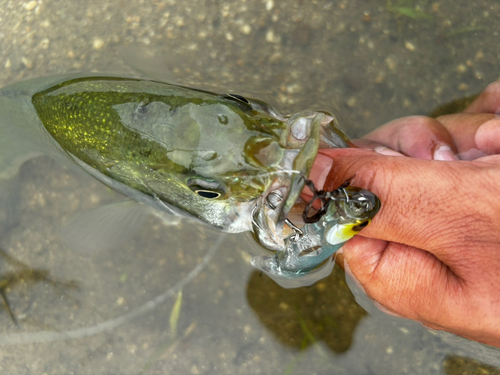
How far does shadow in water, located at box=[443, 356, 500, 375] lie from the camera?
3.10 m

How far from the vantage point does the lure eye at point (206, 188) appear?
2.23m

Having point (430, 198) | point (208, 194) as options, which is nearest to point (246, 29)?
point (208, 194)

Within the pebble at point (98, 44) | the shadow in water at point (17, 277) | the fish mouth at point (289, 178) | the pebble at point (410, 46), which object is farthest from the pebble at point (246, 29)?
the shadow in water at point (17, 277)

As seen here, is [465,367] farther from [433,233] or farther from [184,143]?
[184,143]

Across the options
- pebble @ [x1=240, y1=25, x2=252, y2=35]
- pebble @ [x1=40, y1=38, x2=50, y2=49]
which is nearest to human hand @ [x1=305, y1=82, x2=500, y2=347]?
pebble @ [x1=240, y1=25, x2=252, y2=35]

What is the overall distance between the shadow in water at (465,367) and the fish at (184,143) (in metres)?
1.90

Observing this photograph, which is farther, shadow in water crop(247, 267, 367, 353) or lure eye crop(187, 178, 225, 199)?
shadow in water crop(247, 267, 367, 353)

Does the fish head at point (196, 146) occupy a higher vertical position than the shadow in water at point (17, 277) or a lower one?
higher

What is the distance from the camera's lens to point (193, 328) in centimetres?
319

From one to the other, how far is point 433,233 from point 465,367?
1.72m

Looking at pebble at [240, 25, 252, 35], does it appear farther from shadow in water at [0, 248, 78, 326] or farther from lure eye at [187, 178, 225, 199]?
shadow in water at [0, 248, 78, 326]

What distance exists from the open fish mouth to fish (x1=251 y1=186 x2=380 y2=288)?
0.36ft

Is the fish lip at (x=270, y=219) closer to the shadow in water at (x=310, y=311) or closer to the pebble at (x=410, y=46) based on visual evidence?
the shadow in water at (x=310, y=311)

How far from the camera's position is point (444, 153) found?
286 centimetres
